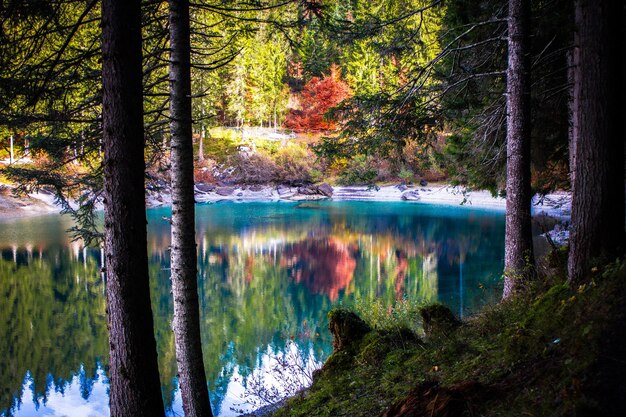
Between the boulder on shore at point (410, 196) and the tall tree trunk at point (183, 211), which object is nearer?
the tall tree trunk at point (183, 211)

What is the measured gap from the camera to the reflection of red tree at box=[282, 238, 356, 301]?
57.5 feet

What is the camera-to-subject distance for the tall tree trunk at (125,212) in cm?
386

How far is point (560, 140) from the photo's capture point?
416 inches

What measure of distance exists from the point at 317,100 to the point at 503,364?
4974cm

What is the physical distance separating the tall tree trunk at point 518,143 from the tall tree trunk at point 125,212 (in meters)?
4.64

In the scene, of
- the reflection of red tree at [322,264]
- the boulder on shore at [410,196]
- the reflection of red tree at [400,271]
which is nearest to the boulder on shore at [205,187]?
the boulder on shore at [410,196]

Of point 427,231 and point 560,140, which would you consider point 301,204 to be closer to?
point 427,231

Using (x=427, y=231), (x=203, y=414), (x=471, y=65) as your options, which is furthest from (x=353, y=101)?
(x=427, y=231)

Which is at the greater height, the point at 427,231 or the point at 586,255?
the point at 586,255

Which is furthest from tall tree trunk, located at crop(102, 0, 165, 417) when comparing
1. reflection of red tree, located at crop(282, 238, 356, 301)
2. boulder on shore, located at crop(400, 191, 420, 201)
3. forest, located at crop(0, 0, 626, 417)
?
boulder on shore, located at crop(400, 191, 420, 201)

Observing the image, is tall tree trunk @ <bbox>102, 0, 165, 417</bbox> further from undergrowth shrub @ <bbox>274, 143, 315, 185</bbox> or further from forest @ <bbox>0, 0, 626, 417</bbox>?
undergrowth shrub @ <bbox>274, 143, 315, 185</bbox>

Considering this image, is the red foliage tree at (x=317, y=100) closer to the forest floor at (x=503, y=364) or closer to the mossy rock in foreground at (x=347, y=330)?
the mossy rock in foreground at (x=347, y=330)

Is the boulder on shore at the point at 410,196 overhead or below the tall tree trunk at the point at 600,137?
below

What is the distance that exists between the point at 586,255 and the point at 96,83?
18.6ft
